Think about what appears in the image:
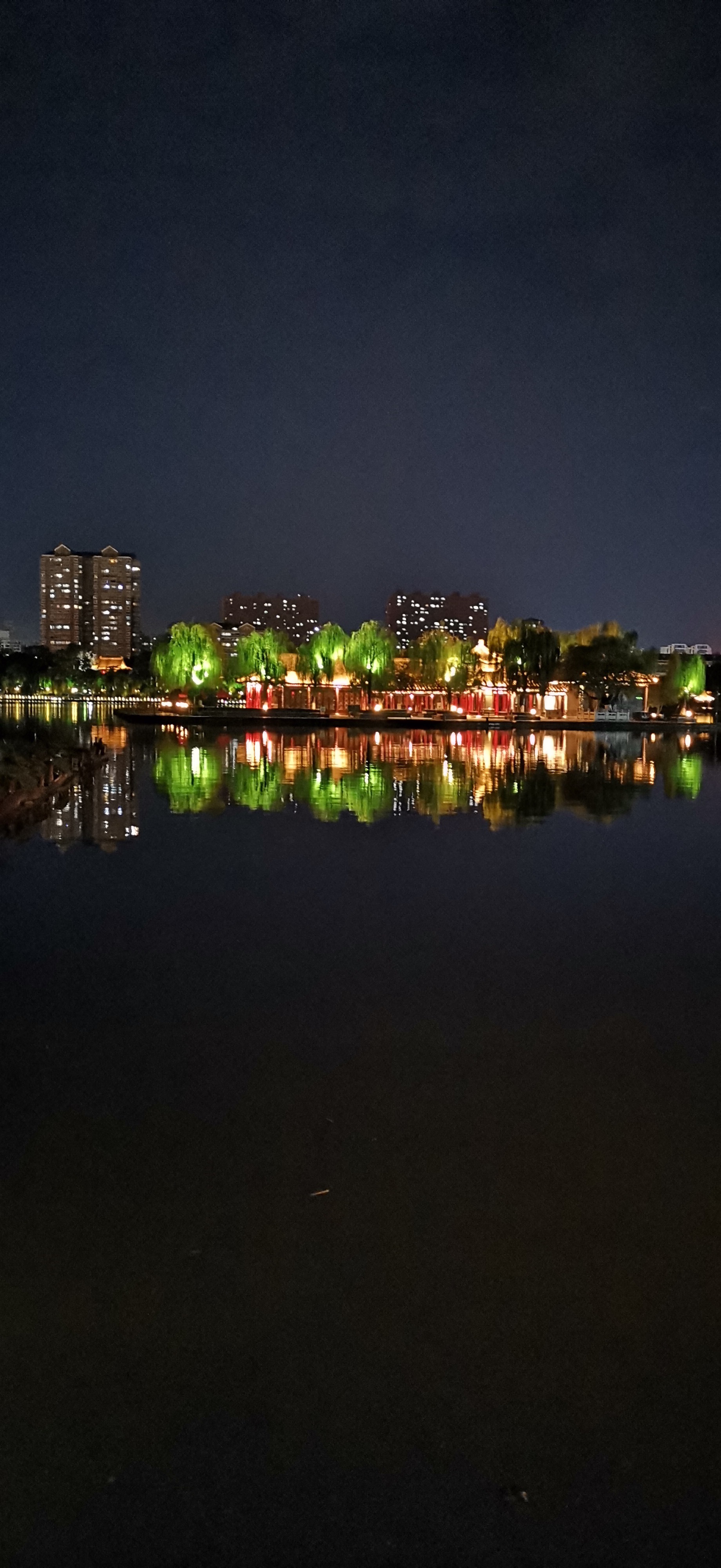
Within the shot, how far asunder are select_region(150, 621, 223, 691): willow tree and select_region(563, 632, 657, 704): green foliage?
29236mm

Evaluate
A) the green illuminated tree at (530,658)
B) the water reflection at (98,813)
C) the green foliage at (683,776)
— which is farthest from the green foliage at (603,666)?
the water reflection at (98,813)

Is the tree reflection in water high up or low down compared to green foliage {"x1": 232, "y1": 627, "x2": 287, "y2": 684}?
down

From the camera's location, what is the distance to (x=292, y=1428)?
9.10 ft

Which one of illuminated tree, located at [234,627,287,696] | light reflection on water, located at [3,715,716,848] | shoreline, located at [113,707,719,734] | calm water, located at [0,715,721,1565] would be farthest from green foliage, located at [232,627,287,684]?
calm water, located at [0,715,721,1565]

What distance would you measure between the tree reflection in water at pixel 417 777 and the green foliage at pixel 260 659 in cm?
3716

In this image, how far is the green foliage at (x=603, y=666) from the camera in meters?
87.0

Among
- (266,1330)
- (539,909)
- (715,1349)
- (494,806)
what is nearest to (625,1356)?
(715,1349)

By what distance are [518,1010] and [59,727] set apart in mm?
41167

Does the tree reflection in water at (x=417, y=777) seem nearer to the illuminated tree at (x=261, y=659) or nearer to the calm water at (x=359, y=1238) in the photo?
the calm water at (x=359, y=1238)

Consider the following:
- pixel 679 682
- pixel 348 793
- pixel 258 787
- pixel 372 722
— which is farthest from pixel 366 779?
pixel 679 682

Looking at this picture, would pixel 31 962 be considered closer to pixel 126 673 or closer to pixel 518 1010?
pixel 518 1010

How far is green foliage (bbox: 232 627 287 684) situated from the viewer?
8488 cm

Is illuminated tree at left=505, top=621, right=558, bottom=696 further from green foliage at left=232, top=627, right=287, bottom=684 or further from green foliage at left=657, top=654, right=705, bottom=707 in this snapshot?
green foliage at left=232, top=627, right=287, bottom=684

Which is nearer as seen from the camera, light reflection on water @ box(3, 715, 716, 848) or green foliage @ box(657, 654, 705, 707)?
light reflection on water @ box(3, 715, 716, 848)
